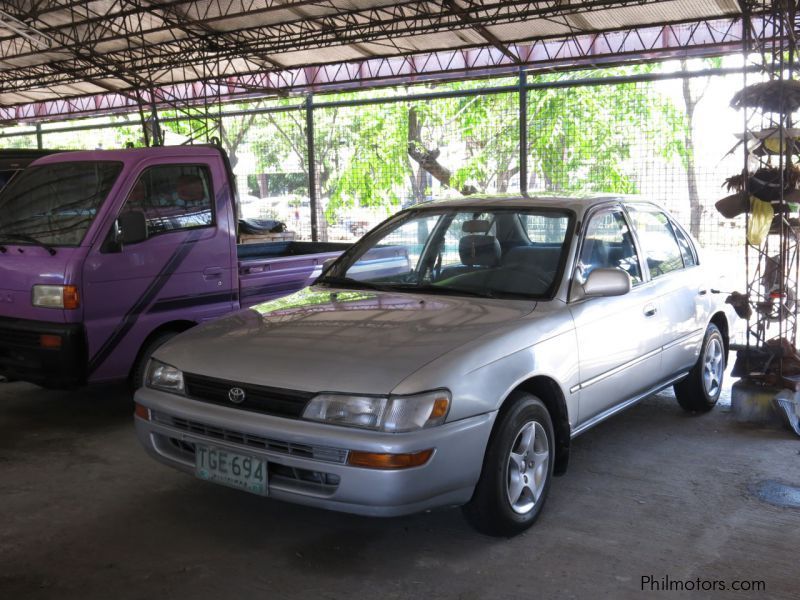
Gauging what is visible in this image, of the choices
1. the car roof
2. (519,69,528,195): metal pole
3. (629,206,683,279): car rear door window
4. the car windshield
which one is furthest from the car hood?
(519,69,528,195): metal pole

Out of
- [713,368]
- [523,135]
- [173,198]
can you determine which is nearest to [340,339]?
[173,198]

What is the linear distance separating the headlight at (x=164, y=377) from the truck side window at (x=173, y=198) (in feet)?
6.75

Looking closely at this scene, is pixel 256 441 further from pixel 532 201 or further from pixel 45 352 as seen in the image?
pixel 45 352

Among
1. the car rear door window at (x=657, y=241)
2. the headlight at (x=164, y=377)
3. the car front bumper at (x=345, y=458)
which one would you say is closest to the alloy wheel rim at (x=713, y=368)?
the car rear door window at (x=657, y=241)

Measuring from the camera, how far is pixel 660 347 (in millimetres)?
4910

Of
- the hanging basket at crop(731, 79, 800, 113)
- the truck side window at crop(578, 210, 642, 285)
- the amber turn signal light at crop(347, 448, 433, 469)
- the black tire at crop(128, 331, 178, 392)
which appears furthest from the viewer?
the black tire at crop(128, 331, 178, 392)

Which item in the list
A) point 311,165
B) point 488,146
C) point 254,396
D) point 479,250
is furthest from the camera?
point 488,146

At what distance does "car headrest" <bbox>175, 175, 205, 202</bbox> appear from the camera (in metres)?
6.01

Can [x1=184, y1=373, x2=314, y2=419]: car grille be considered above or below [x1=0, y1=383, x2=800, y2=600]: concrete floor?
above

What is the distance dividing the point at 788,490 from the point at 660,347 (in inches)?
42.2

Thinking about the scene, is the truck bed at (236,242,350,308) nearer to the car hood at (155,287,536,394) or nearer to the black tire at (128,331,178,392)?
the black tire at (128,331,178,392)

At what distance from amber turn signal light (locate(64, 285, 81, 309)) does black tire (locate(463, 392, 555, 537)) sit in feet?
10.3

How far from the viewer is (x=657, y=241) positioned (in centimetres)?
528

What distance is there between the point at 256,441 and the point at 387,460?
2.08 ft
